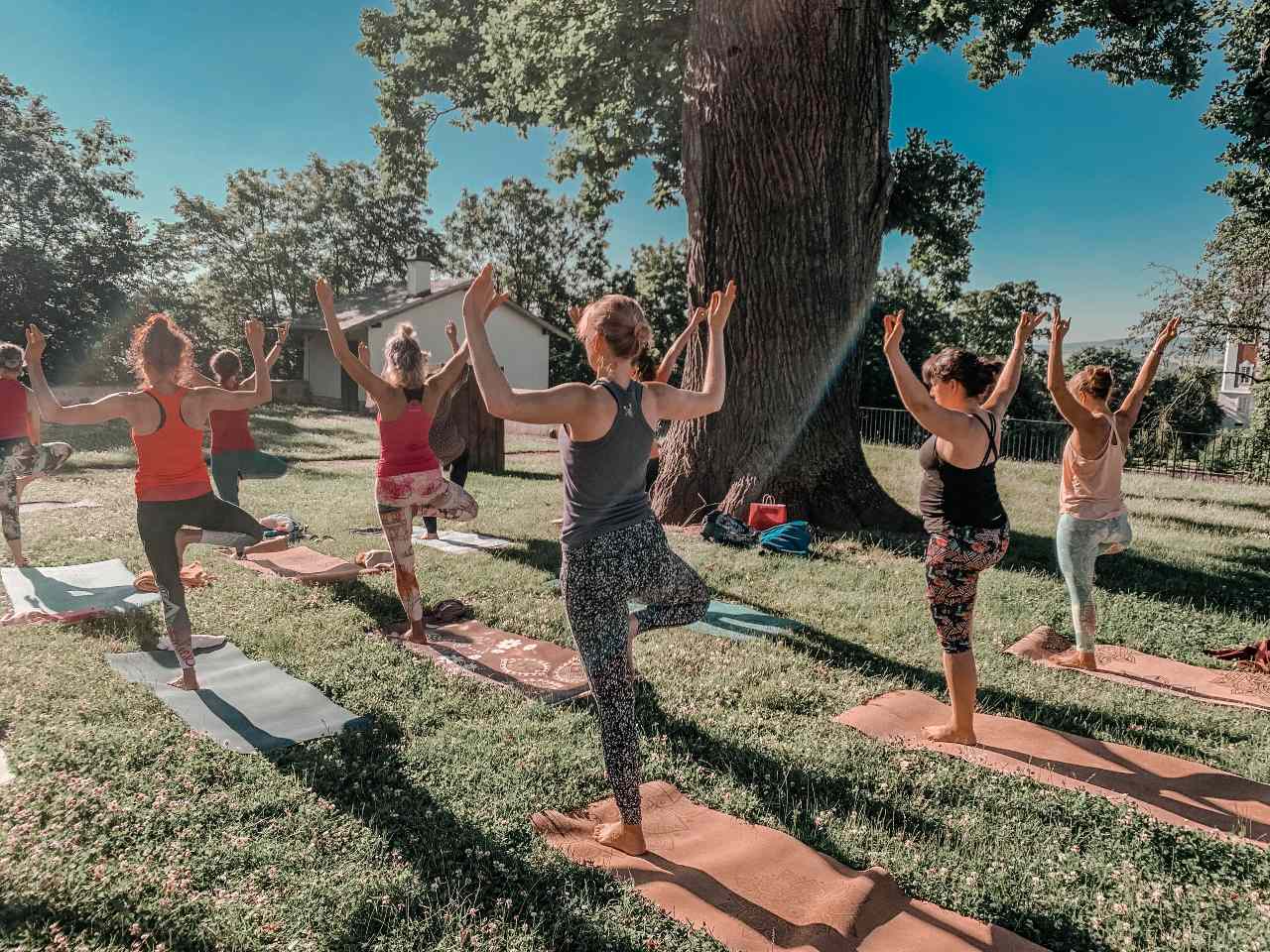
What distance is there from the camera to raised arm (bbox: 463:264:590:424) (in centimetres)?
254

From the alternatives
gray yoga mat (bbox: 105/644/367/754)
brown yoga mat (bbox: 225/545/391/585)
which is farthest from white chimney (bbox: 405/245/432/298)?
gray yoga mat (bbox: 105/644/367/754)

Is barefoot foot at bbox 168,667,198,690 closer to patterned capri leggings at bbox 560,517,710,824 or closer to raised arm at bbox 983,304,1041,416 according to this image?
patterned capri leggings at bbox 560,517,710,824

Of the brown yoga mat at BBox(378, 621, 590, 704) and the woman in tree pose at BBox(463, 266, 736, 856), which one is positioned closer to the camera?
the woman in tree pose at BBox(463, 266, 736, 856)

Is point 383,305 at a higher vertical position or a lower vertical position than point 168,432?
higher

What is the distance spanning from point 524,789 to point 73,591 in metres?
5.11

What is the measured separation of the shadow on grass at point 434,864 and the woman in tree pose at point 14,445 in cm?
524

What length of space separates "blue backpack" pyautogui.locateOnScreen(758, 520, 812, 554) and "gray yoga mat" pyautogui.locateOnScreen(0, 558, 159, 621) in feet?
18.0

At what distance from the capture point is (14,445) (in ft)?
23.1

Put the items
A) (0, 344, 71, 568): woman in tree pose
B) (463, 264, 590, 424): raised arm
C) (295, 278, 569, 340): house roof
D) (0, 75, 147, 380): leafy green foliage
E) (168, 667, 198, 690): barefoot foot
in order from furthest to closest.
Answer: (295, 278, 569, 340): house roof → (0, 75, 147, 380): leafy green foliage → (0, 344, 71, 568): woman in tree pose → (168, 667, 198, 690): barefoot foot → (463, 264, 590, 424): raised arm

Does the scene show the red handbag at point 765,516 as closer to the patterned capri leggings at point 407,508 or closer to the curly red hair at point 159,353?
the patterned capri leggings at point 407,508

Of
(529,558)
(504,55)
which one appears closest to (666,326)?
(504,55)

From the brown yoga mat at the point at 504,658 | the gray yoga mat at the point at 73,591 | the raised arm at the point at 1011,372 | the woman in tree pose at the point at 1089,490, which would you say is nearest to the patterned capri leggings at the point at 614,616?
the brown yoga mat at the point at 504,658

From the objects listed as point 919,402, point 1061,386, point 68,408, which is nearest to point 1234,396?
point 1061,386

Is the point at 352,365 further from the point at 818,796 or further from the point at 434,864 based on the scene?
the point at 818,796
